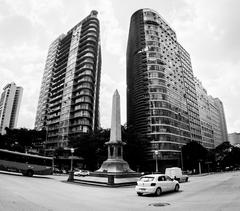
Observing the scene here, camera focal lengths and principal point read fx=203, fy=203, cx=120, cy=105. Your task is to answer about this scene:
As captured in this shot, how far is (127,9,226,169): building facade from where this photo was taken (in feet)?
224

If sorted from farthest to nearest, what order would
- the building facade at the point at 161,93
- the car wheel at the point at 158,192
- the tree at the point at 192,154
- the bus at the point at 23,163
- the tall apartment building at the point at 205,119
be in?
the tall apartment building at the point at 205,119 → the building facade at the point at 161,93 → the tree at the point at 192,154 → the bus at the point at 23,163 → the car wheel at the point at 158,192

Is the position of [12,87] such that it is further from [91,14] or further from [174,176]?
[174,176]

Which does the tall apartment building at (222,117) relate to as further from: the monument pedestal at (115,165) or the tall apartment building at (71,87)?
Result: the monument pedestal at (115,165)

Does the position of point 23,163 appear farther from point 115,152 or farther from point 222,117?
point 222,117

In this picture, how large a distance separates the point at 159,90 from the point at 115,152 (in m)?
50.4

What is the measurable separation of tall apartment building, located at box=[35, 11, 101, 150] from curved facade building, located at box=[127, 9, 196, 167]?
16.9 m

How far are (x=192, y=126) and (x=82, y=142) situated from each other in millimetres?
54272

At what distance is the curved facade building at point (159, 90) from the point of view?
6788cm

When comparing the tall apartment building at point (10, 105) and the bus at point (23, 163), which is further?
the tall apartment building at point (10, 105)

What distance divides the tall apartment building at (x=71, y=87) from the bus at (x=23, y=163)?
37700 mm

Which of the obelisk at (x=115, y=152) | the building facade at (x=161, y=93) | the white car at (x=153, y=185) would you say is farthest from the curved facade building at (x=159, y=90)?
the white car at (x=153, y=185)

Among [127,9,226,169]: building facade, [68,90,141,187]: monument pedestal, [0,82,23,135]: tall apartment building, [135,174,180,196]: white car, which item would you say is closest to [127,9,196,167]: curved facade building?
[127,9,226,169]: building facade

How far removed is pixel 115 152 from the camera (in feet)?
88.3

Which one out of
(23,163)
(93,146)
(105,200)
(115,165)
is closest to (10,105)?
(93,146)
